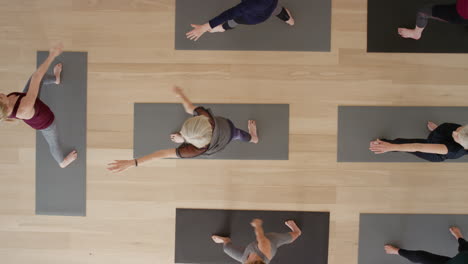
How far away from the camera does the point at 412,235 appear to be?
2.70 metres

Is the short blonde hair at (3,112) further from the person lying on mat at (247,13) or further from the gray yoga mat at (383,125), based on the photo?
the gray yoga mat at (383,125)

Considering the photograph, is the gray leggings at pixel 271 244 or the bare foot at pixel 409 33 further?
the bare foot at pixel 409 33

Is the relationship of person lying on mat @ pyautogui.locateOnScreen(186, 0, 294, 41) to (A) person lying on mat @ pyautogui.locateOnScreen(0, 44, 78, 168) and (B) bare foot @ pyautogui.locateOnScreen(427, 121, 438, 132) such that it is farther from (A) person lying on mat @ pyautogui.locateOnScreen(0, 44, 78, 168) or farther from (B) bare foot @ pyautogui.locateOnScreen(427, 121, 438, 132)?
(B) bare foot @ pyautogui.locateOnScreen(427, 121, 438, 132)

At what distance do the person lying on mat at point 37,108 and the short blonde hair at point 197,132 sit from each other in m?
1.09

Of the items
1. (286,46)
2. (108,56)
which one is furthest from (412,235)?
(108,56)

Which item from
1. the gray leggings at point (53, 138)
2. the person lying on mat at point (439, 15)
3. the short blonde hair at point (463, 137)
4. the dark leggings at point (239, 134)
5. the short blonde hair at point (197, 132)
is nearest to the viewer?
the short blonde hair at point (197, 132)

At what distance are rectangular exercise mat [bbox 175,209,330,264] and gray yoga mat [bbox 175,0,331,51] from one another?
4.43 ft

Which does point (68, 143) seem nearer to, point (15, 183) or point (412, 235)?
point (15, 183)

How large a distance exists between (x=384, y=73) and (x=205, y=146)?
5.45ft

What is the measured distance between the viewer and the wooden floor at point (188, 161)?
2697mm

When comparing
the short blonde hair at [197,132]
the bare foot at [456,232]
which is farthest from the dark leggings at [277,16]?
the bare foot at [456,232]

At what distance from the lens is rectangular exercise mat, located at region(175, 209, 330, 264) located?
2.74 meters

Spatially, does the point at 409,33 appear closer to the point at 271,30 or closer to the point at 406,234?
the point at 271,30

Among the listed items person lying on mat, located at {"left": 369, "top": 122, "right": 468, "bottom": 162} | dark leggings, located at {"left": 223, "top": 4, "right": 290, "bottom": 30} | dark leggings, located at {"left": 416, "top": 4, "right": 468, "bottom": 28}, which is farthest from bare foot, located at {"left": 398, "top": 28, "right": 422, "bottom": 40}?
dark leggings, located at {"left": 223, "top": 4, "right": 290, "bottom": 30}
